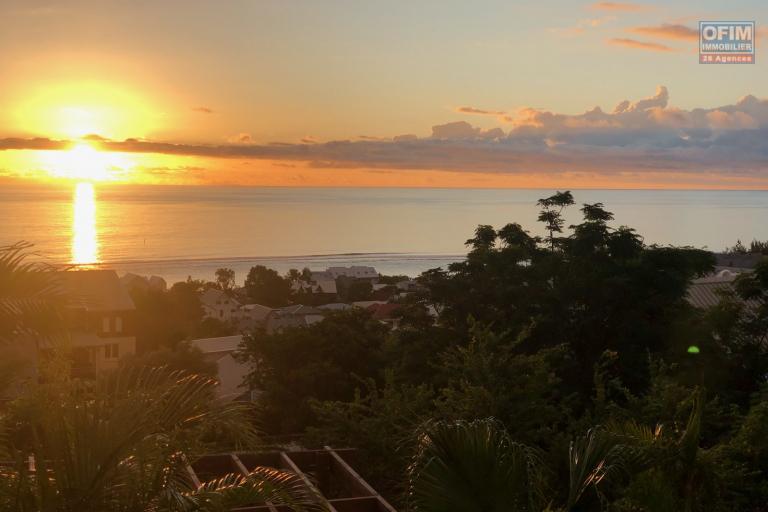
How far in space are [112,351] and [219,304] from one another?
88.6 feet

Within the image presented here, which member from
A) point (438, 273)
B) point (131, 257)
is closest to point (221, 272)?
point (131, 257)

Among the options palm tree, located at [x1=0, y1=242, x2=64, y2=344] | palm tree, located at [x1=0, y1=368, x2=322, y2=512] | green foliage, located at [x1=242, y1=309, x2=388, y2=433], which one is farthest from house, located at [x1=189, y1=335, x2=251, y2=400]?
palm tree, located at [x1=0, y1=368, x2=322, y2=512]

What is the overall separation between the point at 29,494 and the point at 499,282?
18.7m

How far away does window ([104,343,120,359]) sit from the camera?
95.6ft

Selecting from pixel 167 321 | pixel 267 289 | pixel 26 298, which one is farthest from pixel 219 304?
pixel 26 298

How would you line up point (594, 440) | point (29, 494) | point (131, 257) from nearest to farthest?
point (29, 494)
point (594, 440)
point (131, 257)

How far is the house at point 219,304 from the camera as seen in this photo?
2147 inches

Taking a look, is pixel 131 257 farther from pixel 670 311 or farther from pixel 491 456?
pixel 491 456

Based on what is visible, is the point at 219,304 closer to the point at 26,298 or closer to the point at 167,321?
the point at 167,321

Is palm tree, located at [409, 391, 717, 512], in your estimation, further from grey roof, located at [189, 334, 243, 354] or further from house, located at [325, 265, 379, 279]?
house, located at [325, 265, 379, 279]

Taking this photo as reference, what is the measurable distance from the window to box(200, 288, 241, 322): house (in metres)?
23.7

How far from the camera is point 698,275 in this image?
24.0 metres

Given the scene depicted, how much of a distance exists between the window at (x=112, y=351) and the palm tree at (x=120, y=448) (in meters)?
25.4

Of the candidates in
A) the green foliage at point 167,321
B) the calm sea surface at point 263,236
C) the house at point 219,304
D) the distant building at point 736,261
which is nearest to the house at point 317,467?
the green foliage at point 167,321
